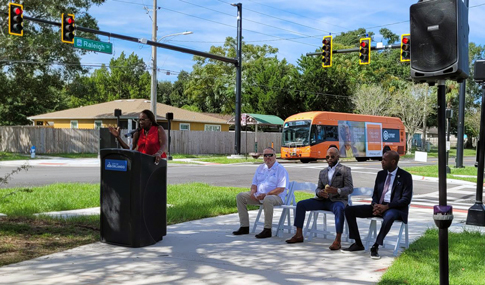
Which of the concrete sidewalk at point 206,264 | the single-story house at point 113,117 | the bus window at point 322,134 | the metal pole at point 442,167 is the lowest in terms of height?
the concrete sidewalk at point 206,264

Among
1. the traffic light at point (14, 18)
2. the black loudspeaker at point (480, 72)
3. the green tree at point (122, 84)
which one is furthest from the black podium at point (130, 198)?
the green tree at point (122, 84)

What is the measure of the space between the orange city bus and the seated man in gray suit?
26.7m

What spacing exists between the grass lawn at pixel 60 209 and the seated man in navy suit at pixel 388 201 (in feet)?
11.4

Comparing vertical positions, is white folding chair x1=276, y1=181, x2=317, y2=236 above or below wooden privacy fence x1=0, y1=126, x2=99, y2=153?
below

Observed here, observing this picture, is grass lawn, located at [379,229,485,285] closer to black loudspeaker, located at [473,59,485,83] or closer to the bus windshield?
black loudspeaker, located at [473,59,485,83]

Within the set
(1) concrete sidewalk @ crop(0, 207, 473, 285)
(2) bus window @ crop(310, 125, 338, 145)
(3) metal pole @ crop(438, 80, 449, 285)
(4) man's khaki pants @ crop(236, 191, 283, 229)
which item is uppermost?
(2) bus window @ crop(310, 125, 338, 145)

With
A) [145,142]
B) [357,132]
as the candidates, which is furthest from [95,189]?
[357,132]

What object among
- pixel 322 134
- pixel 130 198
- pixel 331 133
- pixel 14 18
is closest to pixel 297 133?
pixel 322 134

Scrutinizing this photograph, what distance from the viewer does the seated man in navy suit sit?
23.0 ft

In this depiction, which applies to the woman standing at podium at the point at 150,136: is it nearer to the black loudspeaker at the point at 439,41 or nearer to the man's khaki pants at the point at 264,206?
the man's khaki pants at the point at 264,206

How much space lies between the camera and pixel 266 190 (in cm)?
839

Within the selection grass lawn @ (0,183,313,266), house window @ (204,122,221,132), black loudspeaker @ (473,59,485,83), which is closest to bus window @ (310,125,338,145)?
house window @ (204,122,221,132)

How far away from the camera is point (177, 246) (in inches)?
284

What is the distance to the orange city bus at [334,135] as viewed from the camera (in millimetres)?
34656
